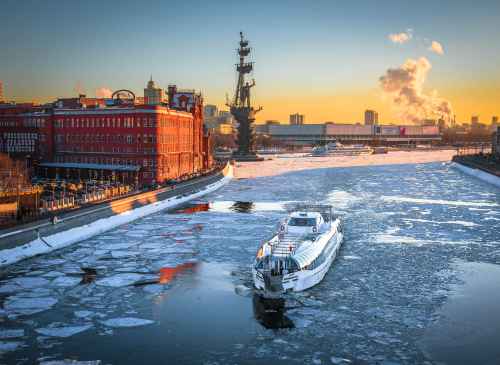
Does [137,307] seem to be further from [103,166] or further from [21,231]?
[103,166]

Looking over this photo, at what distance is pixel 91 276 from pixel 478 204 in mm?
51185

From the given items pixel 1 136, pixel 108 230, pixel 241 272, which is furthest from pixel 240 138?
pixel 241 272

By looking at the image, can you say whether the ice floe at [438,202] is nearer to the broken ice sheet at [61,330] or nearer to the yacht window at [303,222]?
the yacht window at [303,222]


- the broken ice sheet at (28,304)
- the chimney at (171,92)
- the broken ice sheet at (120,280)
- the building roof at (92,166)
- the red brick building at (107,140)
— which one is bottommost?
the broken ice sheet at (28,304)

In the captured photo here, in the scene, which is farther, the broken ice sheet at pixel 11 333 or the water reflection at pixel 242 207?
the water reflection at pixel 242 207

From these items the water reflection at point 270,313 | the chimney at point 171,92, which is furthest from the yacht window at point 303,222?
the chimney at point 171,92

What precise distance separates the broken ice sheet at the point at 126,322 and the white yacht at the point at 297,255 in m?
6.70

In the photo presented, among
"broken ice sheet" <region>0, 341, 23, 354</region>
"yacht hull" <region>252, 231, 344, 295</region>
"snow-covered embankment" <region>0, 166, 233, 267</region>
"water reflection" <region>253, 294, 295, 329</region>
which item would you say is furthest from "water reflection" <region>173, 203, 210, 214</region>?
"broken ice sheet" <region>0, 341, 23, 354</region>

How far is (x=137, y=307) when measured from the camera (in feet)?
93.4

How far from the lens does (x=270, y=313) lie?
90.5ft

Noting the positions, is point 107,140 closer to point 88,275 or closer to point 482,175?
point 88,275

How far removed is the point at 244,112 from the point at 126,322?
147 meters

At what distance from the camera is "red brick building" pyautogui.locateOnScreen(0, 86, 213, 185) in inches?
3268

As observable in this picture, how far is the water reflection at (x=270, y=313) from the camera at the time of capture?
2616 cm
